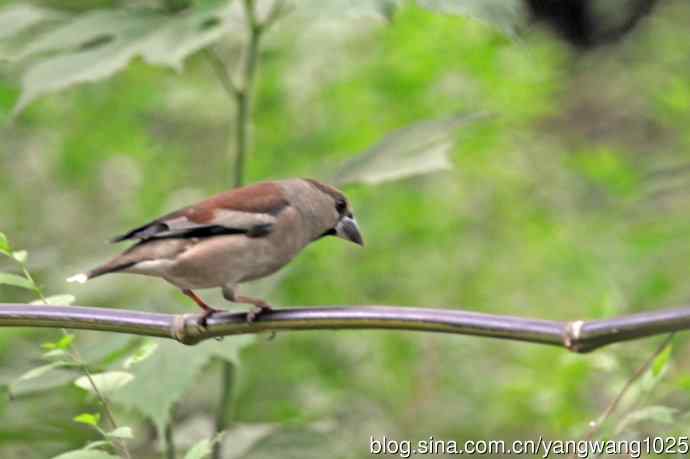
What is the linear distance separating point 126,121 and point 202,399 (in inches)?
55.8

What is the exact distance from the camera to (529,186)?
5629 millimetres

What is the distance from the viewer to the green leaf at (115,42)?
3047mm

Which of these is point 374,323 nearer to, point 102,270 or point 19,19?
point 102,270

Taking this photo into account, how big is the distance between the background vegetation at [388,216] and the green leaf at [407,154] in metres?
0.86

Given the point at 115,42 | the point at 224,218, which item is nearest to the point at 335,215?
the point at 224,218

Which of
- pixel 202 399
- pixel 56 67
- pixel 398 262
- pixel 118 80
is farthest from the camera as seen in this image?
pixel 118 80

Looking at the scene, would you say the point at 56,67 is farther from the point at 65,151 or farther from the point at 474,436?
the point at 474,436

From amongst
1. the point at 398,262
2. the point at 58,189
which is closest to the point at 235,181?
the point at 398,262

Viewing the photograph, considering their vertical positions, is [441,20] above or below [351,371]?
above

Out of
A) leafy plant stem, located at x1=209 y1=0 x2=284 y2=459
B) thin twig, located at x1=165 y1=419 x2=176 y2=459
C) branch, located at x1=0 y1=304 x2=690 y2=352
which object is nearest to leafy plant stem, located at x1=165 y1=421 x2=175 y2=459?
thin twig, located at x1=165 y1=419 x2=176 y2=459

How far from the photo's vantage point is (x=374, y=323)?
1.77 meters

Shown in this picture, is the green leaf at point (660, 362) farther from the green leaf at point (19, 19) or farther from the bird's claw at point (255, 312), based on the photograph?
the green leaf at point (19, 19)

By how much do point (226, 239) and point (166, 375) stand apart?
1.42ft

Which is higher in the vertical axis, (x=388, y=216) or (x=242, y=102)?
(x=242, y=102)
